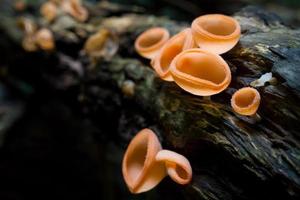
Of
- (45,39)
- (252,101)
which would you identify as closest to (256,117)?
(252,101)

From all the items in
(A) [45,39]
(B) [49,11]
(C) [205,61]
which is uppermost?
(C) [205,61]

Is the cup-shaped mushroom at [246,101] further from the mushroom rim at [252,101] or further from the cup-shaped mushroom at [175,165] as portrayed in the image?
the cup-shaped mushroom at [175,165]

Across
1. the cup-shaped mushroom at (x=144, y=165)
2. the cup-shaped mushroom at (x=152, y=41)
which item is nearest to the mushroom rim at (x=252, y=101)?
the cup-shaped mushroom at (x=144, y=165)

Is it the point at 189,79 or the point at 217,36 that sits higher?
the point at 217,36

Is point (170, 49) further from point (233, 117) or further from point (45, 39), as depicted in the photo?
point (45, 39)

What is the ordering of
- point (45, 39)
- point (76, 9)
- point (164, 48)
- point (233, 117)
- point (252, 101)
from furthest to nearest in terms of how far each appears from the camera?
point (76, 9), point (45, 39), point (164, 48), point (233, 117), point (252, 101)

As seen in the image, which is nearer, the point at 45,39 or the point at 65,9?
the point at 45,39

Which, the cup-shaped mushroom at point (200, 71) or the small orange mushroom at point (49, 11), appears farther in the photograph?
the small orange mushroom at point (49, 11)
